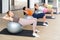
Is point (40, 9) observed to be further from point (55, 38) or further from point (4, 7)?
point (4, 7)

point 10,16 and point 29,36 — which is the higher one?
point 10,16

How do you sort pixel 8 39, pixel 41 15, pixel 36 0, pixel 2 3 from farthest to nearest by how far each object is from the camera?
pixel 36 0 → pixel 2 3 → pixel 41 15 → pixel 8 39

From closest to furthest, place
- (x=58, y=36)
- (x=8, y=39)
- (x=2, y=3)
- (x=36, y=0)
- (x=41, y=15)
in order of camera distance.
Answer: (x=8, y=39), (x=58, y=36), (x=41, y=15), (x=2, y=3), (x=36, y=0)

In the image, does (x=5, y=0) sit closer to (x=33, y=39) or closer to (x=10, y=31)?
(x=10, y=31)

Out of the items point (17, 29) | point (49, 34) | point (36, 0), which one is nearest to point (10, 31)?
point (17, 29)

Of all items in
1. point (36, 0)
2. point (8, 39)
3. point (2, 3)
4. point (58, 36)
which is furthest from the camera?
point (36, 0)

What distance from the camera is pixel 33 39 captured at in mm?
3965

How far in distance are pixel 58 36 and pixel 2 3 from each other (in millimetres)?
5116

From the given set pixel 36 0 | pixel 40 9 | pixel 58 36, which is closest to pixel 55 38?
pixel 58 36

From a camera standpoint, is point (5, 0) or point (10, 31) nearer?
point (10, 31)

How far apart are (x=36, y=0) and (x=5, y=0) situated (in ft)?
8.76

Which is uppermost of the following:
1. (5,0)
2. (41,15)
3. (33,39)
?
(5,0)

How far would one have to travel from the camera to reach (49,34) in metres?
4.45

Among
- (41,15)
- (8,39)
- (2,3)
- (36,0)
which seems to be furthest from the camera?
(36,0)
